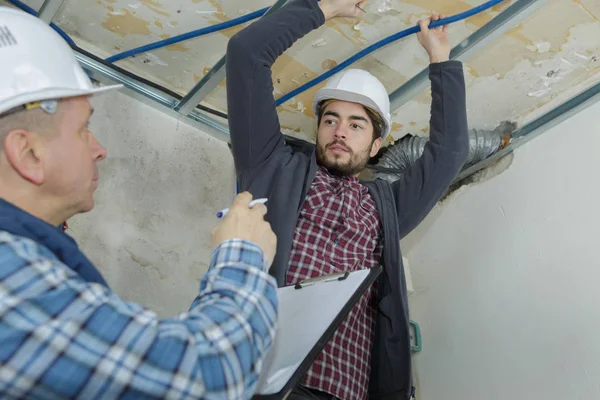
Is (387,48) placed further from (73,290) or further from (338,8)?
(73,290)

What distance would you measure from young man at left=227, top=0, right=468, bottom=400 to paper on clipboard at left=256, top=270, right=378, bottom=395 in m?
0.21

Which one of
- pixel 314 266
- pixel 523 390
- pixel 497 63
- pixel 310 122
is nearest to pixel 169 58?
pixel 310 122

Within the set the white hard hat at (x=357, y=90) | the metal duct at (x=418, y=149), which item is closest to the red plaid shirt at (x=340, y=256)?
the white hard hat at (x=357, y=90)

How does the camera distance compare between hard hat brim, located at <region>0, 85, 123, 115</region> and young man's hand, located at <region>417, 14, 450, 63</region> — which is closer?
hard hat brim, located at <region>0, 85, 123, 115</region>

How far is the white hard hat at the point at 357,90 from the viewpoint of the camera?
1456 mm

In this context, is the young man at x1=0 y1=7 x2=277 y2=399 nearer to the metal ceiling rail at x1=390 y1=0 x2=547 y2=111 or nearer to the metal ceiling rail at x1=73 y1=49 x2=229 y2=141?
the metal ceiling rail at x1=73 y1=49 x2=229 y2=141

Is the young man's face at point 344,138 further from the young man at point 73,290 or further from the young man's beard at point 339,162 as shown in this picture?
the young man at point 73,290

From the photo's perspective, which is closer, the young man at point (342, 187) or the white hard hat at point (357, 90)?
the young man at point (342, 187)

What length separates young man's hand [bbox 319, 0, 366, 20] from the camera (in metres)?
1.29

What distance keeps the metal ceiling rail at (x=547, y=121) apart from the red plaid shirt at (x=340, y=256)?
649 millimetres

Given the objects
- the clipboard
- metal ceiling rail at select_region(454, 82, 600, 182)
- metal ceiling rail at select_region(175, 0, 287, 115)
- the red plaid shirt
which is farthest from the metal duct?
the clipboard

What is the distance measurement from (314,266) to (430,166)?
487 mm

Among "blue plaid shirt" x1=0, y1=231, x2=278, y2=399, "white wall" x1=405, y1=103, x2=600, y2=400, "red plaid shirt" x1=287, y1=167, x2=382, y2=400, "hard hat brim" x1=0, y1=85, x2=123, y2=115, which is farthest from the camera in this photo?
"white wall" x1=405, y1=103, x2=600, y2=400

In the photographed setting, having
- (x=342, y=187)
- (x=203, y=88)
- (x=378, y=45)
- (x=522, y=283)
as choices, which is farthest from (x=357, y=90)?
(x=522, y=283)
